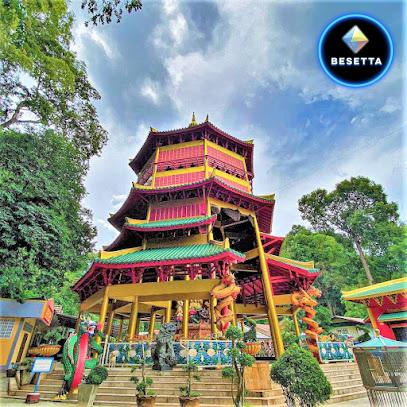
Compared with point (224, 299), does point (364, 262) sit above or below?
above

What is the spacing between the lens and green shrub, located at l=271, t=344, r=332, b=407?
470 centimetres

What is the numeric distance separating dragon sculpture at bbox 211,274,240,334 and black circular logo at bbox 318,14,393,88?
7.23 metres

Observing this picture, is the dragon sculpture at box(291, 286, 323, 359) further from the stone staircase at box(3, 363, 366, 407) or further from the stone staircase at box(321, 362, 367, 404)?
the stone staircase at box(3, 363, 366, 407)

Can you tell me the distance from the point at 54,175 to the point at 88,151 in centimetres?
322

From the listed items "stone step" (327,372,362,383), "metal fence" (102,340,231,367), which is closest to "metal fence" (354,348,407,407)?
"metal fence" (102,340,231,367)

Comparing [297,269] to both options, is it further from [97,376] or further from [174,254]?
[97,376]

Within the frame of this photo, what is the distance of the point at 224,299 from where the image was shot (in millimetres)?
9547

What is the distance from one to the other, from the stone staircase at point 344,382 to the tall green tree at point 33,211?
40.1ft

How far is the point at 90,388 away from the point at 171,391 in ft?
7.04

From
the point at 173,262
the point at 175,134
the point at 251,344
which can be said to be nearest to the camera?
the point at 251,344

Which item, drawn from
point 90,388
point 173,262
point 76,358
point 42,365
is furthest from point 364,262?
point 42,365

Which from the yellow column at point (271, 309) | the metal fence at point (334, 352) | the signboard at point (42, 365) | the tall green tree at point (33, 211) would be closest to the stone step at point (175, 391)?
the signboard at point (42, 365)

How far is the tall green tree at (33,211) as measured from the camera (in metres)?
11.2

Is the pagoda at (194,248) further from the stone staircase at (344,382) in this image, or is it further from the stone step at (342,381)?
the stone step at (342,381)
